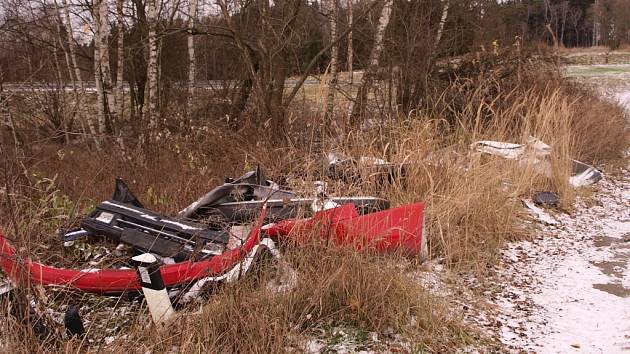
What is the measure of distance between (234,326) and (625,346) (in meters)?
2.23

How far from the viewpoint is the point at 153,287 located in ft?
8.84

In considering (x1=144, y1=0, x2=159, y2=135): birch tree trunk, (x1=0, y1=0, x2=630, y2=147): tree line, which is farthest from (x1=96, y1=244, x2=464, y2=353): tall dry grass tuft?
(x1=144, y1=0, x2=159, y2=135): birch tree trunk

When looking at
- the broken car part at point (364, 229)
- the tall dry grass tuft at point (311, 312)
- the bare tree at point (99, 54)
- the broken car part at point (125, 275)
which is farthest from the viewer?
the bare tree at point (99, 54)

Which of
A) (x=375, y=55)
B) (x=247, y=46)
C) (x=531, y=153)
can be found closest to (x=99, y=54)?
(x=247, y=46)

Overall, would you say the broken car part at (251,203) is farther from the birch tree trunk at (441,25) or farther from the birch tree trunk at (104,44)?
the birch tree trunk at (104,44)

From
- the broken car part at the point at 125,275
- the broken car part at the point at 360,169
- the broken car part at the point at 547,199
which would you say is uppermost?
the broken car part at the point at 360,169

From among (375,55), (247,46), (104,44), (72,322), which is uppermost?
(104,44)

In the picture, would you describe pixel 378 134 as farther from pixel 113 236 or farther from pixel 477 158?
pixel 113 236

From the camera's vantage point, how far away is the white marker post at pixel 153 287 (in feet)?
8.74

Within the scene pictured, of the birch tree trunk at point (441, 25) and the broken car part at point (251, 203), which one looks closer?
the broken car part at point (251, 203)

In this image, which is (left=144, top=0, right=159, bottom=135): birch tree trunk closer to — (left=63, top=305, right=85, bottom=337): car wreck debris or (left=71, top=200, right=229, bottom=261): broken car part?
(left=71, top=200, right=229, bottom=261): broken car part

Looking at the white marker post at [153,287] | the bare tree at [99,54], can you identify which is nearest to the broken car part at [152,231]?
the white marker post at [153,287]

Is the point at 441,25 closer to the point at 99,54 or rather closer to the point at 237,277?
the point at 99,54


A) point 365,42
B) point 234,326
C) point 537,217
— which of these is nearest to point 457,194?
point 537,217
